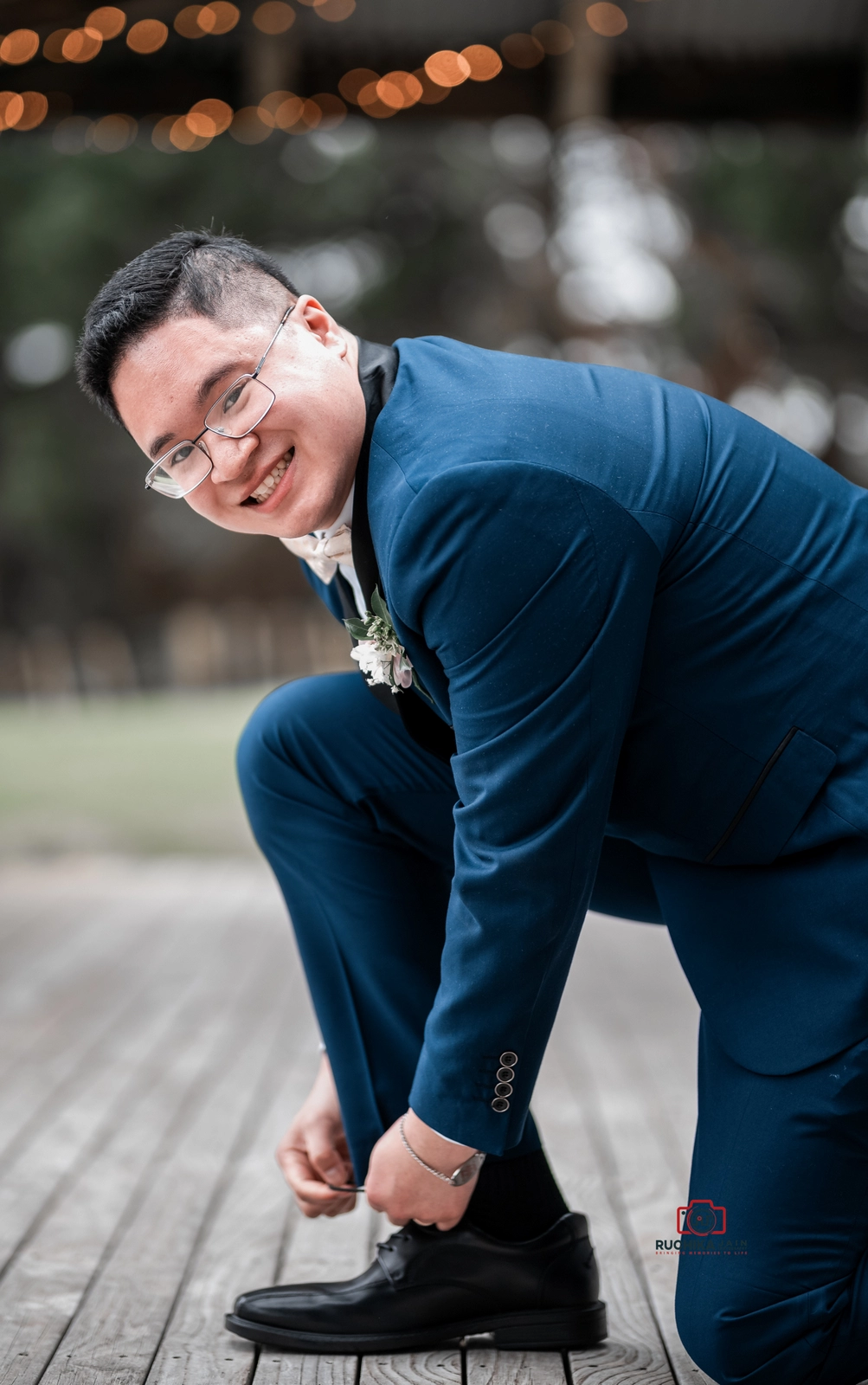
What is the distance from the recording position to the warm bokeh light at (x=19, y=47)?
341 centimetres

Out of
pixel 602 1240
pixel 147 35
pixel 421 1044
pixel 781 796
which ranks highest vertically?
pixel 147 35

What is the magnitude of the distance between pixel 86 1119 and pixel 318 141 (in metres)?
6.83

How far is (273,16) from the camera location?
400cm

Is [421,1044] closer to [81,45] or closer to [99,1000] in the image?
[99,1000]

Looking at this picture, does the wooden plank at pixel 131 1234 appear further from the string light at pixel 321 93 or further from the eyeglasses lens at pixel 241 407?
the string light at pixel 321 93

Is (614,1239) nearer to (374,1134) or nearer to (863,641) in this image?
(374,1134)

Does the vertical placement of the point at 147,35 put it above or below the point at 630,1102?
above

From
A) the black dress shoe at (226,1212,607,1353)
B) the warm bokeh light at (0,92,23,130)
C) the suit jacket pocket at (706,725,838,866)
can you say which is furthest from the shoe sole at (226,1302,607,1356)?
the warm bokeh light at (0,92,23,130)

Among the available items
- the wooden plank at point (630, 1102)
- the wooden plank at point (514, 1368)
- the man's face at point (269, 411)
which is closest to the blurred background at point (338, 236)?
the wooden plank at point (630, 1102)

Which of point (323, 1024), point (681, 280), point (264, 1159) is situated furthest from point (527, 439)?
point (681, 280)

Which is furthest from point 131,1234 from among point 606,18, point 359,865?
point 606,18

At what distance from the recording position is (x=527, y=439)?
1052 mm

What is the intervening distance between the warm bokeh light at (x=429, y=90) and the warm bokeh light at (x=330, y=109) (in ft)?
0.90

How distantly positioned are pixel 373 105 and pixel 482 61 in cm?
39
